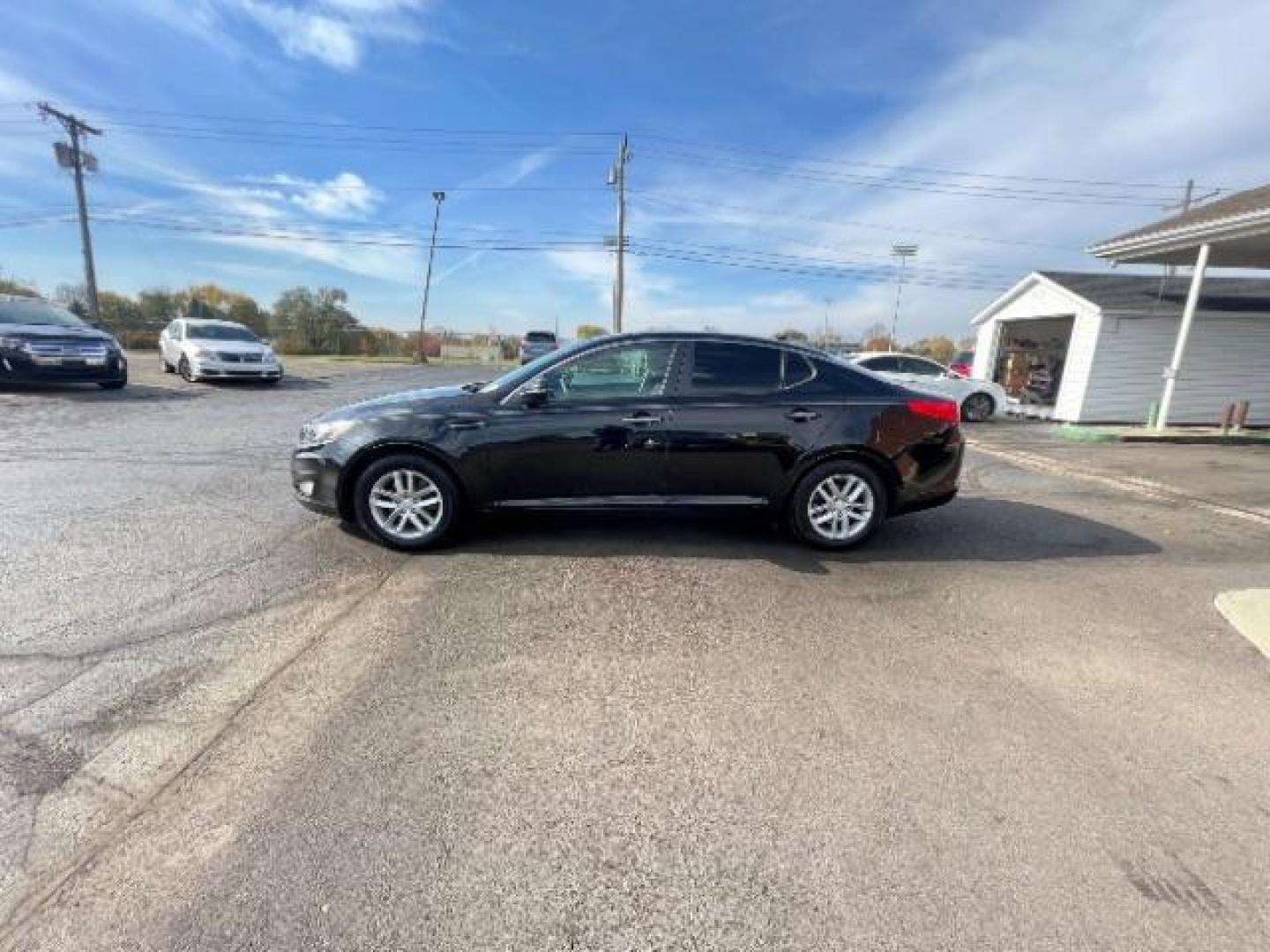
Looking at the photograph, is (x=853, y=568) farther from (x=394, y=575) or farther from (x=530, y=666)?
(x=394, y=575)

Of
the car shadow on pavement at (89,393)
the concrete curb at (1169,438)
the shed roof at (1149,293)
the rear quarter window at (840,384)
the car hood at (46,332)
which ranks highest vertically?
the shed roof at (1149,293)

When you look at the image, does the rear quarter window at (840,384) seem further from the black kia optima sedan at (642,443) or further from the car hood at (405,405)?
the car hood at (405,405)

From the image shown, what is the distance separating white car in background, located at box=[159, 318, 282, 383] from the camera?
14.5m

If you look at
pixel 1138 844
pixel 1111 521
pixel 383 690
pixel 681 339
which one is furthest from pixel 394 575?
pixel 1111 521

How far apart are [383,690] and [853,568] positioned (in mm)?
3067

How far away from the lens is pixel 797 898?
5.81 ft

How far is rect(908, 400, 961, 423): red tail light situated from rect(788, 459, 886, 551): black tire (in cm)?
56

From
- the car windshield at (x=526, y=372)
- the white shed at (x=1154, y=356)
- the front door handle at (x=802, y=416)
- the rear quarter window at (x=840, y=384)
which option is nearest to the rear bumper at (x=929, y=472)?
the rear quarter window at (x=840, y=384)

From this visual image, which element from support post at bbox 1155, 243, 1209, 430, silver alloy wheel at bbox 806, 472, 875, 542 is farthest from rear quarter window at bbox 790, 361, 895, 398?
support post at bbox 1155, 243, 1209, 430

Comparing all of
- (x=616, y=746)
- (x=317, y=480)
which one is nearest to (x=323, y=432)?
(x=317, y=480)

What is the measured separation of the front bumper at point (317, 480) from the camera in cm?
430

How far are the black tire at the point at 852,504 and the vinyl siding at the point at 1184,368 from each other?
13571mm

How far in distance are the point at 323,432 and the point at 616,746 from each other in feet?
10.3

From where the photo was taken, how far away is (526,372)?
454cm
